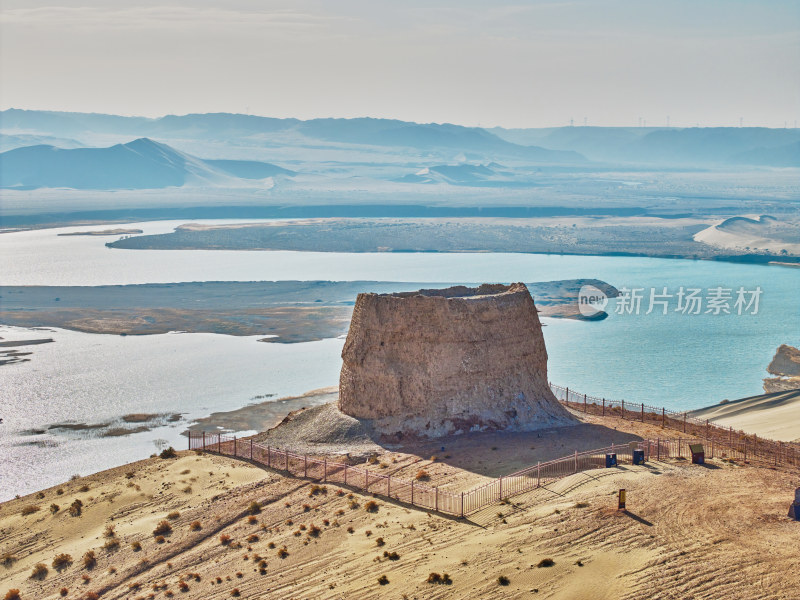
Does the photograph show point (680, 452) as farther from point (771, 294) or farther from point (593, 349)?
point (771, 294)

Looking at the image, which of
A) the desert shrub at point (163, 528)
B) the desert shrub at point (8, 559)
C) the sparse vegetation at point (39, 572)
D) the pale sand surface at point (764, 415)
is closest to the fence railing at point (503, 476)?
the desert shrub at point (163, 528)

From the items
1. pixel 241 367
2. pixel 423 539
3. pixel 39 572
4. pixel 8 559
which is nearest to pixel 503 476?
pixel 423 539

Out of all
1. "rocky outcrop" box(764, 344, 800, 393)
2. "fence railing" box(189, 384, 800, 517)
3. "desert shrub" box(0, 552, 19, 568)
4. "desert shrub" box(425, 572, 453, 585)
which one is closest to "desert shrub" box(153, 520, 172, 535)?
"desert shrub" box(0, 552, 19, 568)

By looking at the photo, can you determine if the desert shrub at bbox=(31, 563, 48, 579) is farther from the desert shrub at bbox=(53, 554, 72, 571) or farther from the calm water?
the calm water

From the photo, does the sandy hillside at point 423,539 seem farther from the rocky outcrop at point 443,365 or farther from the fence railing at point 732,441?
the fence railing at point 732,441

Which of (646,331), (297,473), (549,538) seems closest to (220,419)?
(297,473)

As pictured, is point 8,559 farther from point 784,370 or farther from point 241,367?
point 784,370
